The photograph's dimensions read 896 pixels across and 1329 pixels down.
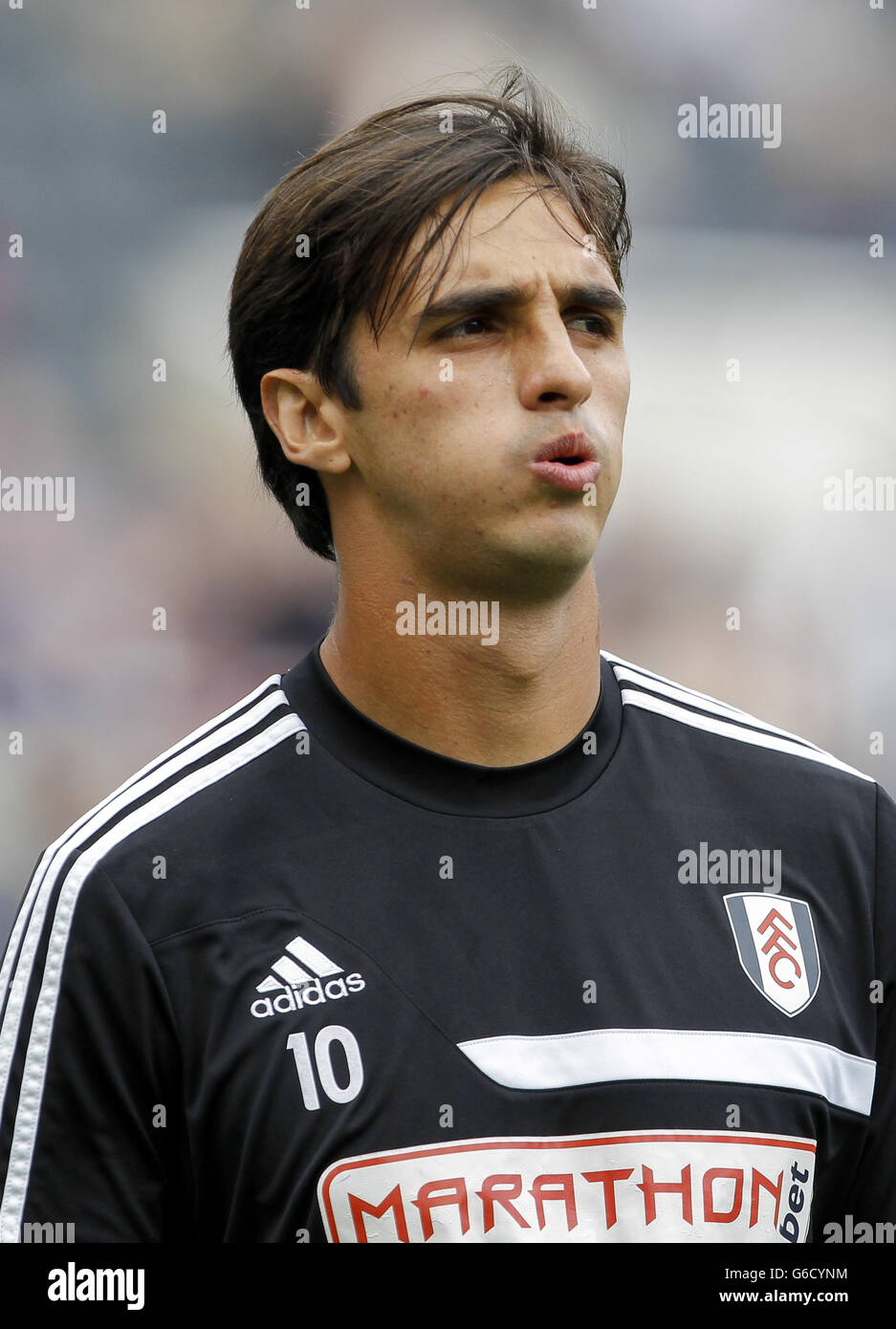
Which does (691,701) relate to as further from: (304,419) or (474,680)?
(304,419)

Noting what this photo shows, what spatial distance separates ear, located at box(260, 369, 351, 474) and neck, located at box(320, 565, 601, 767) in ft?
0.68

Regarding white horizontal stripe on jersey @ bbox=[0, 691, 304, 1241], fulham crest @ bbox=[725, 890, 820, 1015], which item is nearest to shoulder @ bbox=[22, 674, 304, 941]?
white horizontal stripe on jersey @ bbox=[0, 691, 304, 1241]

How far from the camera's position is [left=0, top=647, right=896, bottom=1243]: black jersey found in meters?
1.90

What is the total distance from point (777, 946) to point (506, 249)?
3.42ft

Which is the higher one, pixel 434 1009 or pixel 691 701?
pixel 691 701

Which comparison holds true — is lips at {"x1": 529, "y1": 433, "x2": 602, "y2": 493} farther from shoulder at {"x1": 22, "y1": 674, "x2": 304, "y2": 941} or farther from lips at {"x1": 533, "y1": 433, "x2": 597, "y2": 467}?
shoulder at {"x1": 22, "y1": 674, "x2": 304, "y2": 941}

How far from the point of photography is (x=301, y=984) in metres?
1.96

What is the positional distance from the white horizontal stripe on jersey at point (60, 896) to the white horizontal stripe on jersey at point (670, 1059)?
0.54 meters

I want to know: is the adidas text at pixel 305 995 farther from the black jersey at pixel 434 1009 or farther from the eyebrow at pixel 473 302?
the eyebrow at pixel 473 302

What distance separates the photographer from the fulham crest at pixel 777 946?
208cm

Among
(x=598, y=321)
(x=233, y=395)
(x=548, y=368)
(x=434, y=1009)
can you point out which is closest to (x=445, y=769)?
(x=434, y=1009)

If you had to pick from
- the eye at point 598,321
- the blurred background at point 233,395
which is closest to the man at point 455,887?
the eye at point 598,321

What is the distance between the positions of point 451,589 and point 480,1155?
0.75 metres
